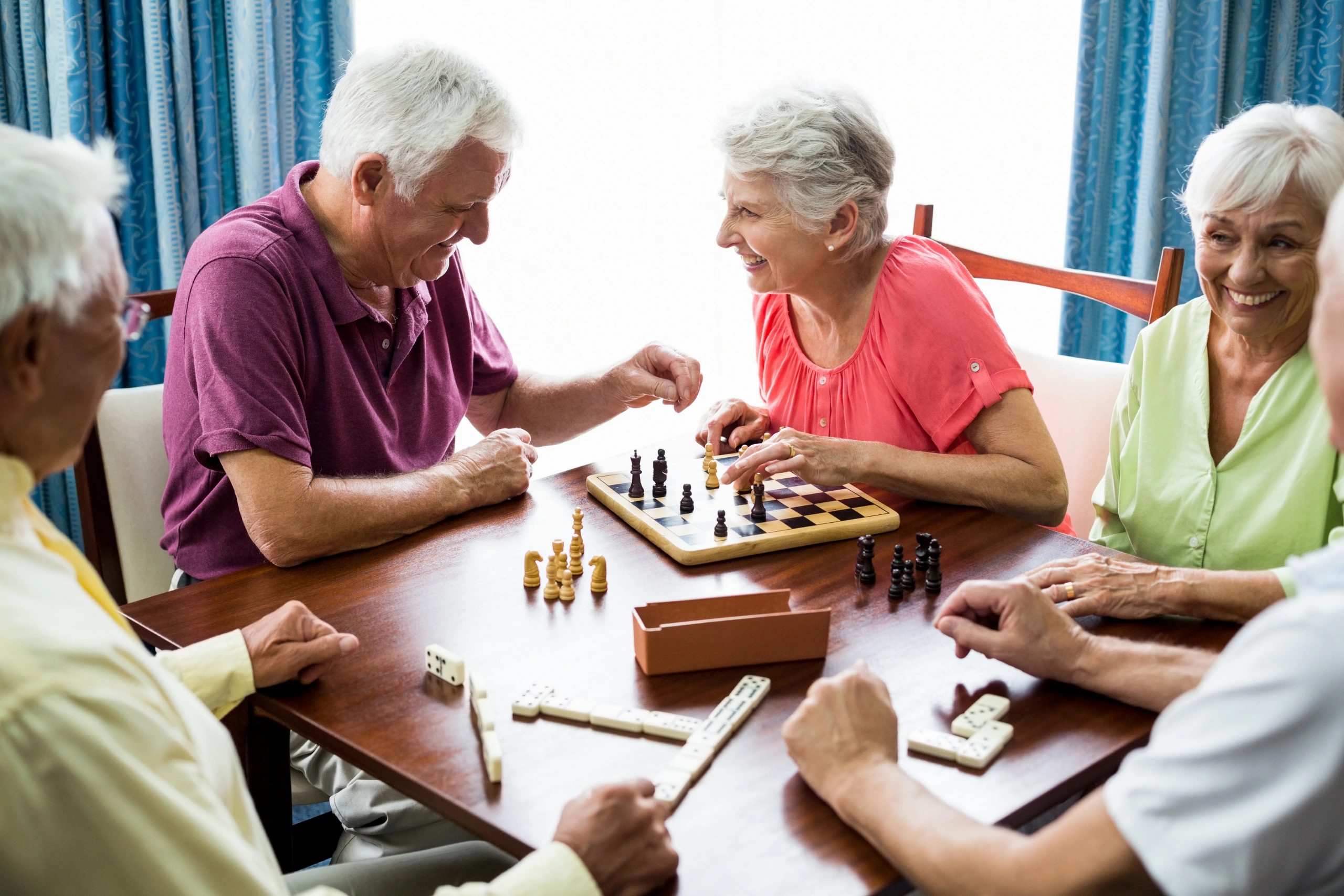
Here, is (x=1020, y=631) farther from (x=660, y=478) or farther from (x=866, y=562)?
(x=660, y=478)

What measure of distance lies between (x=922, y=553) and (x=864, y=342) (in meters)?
0.68

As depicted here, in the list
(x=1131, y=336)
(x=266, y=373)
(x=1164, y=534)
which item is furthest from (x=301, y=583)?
(x=1131, y=336)

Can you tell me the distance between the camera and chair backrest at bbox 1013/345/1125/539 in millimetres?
2533

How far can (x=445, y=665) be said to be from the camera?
1475mm

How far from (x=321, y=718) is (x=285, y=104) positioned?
Result: 7.14 ft

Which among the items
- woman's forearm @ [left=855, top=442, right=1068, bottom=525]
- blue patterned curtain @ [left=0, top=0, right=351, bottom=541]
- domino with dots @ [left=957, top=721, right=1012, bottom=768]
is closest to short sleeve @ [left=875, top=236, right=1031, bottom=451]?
woman's forearm @ [left=855, top=442, right=1068, bottom=525]

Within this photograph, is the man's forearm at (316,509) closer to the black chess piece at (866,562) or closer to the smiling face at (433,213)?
the smiling face at (433,213)

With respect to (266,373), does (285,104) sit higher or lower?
higher

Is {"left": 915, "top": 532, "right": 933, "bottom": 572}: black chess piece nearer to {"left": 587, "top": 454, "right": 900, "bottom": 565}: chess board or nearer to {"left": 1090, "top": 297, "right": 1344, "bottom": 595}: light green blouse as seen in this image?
{"left": 587, "top": 454, "right": 900, "bottom": 565}: chess board

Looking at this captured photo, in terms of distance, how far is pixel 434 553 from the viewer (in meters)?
1.90

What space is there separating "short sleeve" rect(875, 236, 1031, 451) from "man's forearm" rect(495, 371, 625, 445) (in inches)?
27.6

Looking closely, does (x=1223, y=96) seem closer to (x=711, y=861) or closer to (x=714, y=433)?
(x=714, y=433)

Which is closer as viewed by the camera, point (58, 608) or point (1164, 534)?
point (58, 608)

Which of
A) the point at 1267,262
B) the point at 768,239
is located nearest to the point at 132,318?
the point at 768,239
